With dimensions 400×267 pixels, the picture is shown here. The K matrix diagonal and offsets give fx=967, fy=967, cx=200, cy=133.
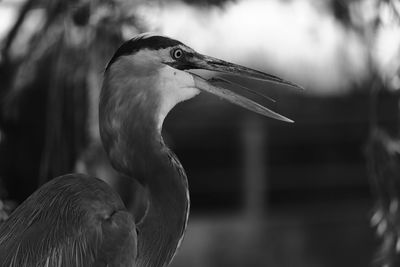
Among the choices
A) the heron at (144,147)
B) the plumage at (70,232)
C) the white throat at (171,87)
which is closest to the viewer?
the plumage at (70,232)

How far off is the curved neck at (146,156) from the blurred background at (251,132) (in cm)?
96

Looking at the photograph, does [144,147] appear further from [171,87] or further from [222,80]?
[222,80]

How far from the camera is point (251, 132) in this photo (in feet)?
37.6

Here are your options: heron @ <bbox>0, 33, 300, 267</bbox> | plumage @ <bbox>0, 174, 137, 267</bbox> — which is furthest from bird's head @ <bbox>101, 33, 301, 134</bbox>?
plumage @ <bbox>0, 174, 137, 267</bbox>

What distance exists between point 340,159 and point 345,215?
0.82m

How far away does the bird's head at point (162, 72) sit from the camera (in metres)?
3.14

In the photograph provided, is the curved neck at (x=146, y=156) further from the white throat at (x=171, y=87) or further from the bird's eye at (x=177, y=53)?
the bird's eye at (x=177, y=53)

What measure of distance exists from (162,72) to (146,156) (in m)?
0.28

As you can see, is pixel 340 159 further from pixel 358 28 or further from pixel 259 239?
pixel 358 28

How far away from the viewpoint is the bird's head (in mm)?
3137

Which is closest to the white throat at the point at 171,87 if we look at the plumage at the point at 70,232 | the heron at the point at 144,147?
Result: the heron at the point at 144,147

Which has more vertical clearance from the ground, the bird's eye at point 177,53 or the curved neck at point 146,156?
the bird's eye at point 177,53

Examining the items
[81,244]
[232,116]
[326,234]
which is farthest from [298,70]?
[81,244]

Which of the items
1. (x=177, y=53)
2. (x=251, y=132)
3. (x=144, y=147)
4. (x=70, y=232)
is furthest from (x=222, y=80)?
(x=251, y=132)
